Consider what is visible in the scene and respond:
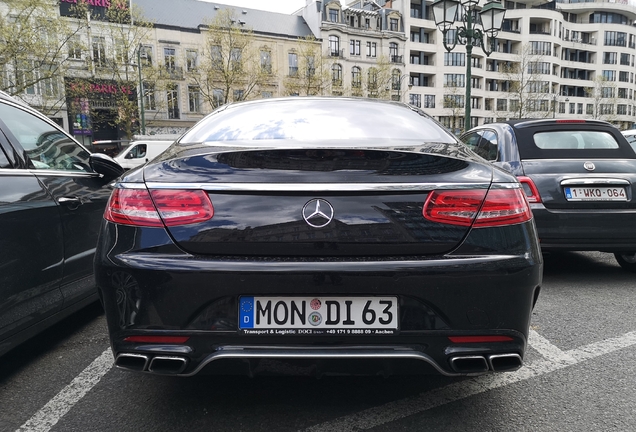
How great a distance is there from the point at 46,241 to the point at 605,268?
507cm

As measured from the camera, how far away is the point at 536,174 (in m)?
4.46

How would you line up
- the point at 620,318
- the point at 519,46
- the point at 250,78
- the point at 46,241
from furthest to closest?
the point at 519,46 → the point at 250,78 → the point at 620,318 → the point at 46,241

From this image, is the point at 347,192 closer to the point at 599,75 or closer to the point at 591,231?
the point at 591,231

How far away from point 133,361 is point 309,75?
44.2m

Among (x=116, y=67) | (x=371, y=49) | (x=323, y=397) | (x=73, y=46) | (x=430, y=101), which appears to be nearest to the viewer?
(x=323, y=397)

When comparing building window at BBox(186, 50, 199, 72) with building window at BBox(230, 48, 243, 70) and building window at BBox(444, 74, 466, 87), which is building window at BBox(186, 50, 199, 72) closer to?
building window at BBox(230, 48, 243, 70)

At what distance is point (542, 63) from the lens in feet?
219

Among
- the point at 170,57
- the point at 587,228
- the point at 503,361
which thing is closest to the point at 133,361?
the point at 503,361

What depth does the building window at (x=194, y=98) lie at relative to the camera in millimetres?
44844

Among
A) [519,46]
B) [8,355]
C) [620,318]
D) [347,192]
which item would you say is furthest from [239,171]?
[519,46]

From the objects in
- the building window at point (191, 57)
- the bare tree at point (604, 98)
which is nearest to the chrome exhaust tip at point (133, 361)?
the building window at point (191, 57)

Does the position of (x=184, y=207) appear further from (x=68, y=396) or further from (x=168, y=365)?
(x=68, y=396)

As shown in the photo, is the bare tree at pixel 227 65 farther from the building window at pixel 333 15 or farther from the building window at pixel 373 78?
the building window at pixel 333 15

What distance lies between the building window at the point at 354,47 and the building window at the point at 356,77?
1.78m
